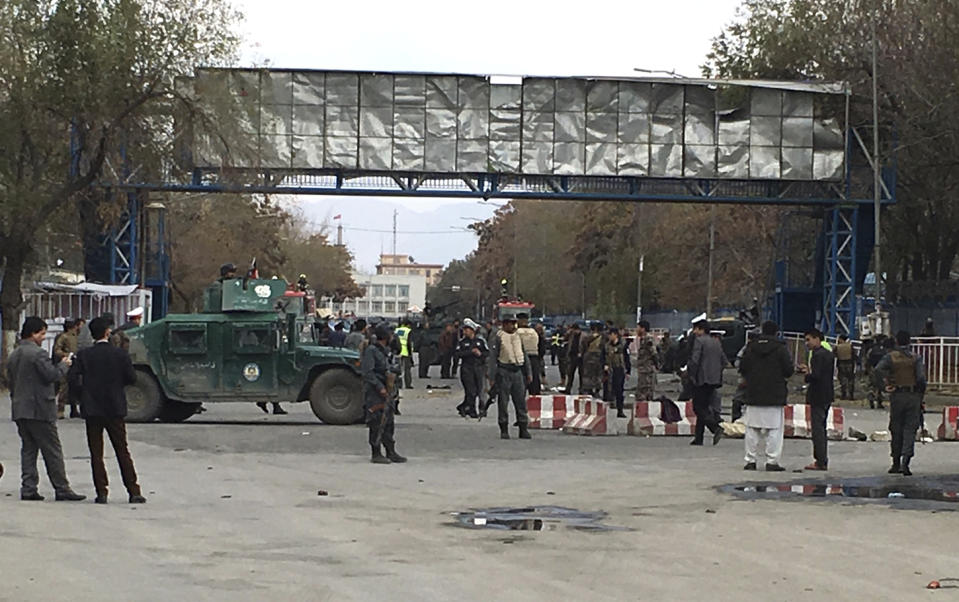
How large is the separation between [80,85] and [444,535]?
25599mm

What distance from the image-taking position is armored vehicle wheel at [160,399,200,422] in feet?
89.5

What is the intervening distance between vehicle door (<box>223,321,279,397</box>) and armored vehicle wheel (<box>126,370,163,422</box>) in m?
1.10

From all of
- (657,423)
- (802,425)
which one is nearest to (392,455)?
(657,423)

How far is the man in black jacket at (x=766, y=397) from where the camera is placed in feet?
63.8

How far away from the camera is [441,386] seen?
43.8 meters

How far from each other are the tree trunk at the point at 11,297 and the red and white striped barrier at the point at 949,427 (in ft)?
69.8

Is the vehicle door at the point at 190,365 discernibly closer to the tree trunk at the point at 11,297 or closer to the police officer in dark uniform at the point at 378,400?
the police officer in dark uniform at the point at 378,400

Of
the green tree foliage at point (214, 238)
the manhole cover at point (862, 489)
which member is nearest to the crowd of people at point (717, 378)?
the manhole cover at point (862, 489)

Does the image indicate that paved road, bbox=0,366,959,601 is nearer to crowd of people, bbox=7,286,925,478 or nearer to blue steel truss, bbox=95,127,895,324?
crowd of people, bbox=7,286,925,478

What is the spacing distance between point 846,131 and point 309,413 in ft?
82.3

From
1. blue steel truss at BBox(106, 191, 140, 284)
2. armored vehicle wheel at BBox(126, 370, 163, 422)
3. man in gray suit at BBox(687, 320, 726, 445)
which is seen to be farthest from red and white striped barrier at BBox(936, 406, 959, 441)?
blue steel truss at BBox(106, 191, 140, 284)

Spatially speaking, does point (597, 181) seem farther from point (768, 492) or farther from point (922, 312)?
point (768, 492)

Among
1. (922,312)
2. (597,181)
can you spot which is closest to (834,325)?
(922,312)

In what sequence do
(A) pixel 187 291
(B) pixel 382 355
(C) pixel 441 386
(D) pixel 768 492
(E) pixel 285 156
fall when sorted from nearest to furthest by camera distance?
1. (D) pixel 768 492
2. (B) pixel 382 355
3. (C) pixel 441 386
4. (E) pixel 285 156
5. (A) pixel 187 291
